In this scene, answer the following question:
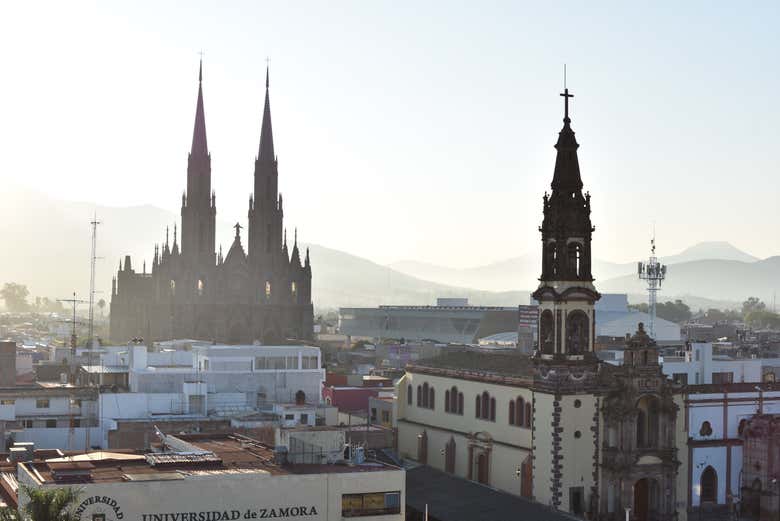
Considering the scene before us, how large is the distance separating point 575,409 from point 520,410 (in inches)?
150

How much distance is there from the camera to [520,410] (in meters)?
68.0

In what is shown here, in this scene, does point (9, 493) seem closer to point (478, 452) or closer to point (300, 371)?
point (478, 452)

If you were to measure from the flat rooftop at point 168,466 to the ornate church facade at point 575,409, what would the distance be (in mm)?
15918

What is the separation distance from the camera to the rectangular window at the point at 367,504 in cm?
4791

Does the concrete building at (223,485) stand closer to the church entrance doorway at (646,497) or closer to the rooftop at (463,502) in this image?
the rooftop at (463,502)

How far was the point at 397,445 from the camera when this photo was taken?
81.9m

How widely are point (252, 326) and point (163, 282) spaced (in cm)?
1236

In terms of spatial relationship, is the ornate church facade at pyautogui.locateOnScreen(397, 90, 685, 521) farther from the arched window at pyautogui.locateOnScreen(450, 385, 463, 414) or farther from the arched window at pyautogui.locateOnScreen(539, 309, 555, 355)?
the arched window at pyautogui.locateOnScreen(450, 385, 463, 414)

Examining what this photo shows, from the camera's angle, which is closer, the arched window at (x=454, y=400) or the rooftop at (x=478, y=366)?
the rooftop at (x=478, y=366)

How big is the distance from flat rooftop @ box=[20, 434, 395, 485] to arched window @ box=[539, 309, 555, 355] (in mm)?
16866

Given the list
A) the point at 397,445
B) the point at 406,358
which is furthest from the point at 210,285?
the point at 397,445

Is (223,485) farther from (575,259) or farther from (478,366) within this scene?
(478,366)

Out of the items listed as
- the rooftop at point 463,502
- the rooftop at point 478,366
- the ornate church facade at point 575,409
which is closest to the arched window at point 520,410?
the ornate church facade at point 575,409

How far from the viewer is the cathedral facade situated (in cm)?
14288
